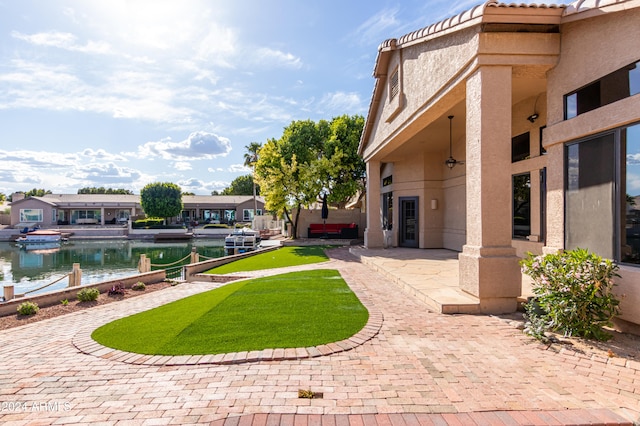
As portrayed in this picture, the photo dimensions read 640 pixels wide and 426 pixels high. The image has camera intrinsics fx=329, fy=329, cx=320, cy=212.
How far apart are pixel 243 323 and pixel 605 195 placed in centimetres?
563

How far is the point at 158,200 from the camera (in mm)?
41844

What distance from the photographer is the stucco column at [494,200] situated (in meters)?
5.41

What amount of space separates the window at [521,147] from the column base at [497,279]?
429cm

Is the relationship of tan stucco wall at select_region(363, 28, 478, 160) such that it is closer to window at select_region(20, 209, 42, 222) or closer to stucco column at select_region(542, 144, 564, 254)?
stucco column at select_region(542, 144, 564, 254)

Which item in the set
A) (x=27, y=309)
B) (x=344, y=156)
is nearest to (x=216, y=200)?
(x=344, y=156)

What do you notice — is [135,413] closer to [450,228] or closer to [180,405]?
[180,405]

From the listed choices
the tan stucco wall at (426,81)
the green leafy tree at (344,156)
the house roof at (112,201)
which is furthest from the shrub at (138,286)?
the house roof at (112,201)

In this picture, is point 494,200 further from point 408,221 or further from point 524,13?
point 408,221

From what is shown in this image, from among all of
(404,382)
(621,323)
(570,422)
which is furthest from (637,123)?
(404,382)

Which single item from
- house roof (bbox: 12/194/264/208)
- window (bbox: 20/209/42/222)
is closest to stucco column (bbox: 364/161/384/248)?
house roof (bbox: 12/194/264/208)

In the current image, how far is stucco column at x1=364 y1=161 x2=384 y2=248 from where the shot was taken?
14.1 metres

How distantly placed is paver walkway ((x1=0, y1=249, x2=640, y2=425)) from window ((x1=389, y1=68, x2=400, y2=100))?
7842mm

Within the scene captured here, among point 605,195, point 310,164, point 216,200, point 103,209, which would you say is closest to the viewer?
point 605,195

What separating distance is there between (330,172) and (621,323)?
57.3ft
